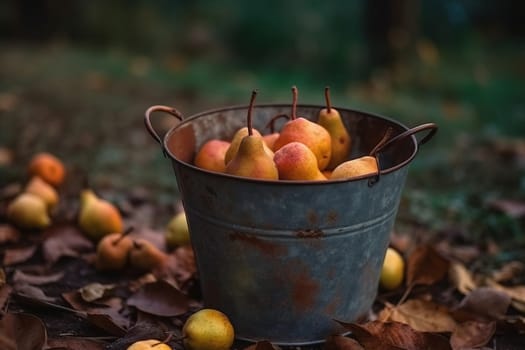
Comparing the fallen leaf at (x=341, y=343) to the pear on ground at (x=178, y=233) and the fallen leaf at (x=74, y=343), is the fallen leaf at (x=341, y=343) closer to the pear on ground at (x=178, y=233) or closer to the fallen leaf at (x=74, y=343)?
the fallen leaf at (x=74, y=343)

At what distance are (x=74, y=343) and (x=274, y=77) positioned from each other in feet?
14.4

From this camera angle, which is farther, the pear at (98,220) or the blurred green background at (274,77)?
the blurred green background at (274,77)

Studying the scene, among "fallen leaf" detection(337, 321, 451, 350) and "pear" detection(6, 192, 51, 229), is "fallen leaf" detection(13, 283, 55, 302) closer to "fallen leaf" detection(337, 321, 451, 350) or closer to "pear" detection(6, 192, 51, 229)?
"pear" detection(6, 192, 51, 229)

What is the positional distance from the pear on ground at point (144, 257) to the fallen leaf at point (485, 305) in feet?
3.91

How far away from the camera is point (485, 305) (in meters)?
2.56

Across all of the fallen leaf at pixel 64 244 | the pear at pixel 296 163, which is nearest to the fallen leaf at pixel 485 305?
the pear at pixel 296 163

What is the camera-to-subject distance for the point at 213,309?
2311 mm

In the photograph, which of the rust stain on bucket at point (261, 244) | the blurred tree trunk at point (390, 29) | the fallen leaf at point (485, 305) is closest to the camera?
the rust stain on bucket at point (261, 244)

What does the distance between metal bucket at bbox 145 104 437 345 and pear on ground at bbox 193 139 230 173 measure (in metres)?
0.09

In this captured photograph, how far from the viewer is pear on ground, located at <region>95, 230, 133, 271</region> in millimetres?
2699

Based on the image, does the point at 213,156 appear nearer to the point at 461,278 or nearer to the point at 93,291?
the point at 93,291

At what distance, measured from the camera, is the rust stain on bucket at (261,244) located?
2.08 m

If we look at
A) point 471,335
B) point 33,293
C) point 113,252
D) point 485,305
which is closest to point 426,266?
point 485,305

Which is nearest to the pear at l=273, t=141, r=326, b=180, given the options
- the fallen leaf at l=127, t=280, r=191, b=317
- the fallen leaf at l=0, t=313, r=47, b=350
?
the fallen leaf at l=127, t=280, r=191, b=317
